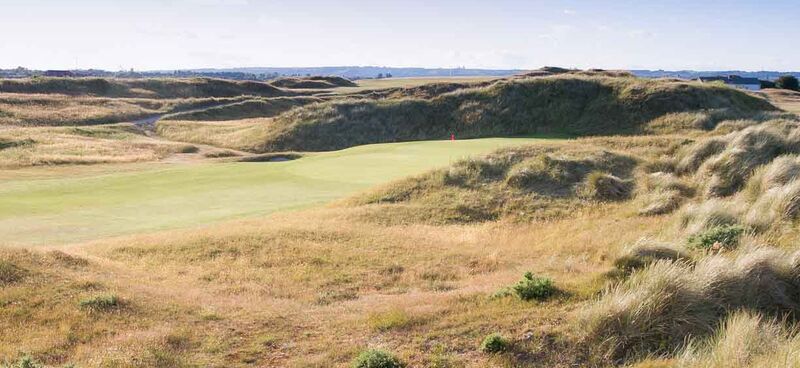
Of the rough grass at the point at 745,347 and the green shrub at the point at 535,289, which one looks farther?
the green shrub at the point at 535,289

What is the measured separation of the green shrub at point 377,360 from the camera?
290 inches

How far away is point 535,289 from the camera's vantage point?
9.51 m

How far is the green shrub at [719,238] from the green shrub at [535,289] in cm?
351

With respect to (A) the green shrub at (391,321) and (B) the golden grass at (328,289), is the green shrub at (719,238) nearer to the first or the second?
(B) the golden grass at (328,289)

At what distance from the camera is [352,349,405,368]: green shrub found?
7355mm

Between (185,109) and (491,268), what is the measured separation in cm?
7375

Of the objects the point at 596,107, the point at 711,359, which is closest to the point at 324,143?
the point at 596,107

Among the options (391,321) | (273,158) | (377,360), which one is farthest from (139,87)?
(377,360)

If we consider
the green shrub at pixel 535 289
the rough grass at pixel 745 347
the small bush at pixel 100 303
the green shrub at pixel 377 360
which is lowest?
the small bush at pixel 100 303

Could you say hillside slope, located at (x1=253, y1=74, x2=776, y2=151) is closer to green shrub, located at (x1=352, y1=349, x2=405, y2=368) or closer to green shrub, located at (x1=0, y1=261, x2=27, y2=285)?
green shrub, located at (x1=0, y1=261, x2=27, y2=285)

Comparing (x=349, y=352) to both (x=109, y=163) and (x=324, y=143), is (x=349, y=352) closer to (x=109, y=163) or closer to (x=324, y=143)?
(x=109, y=163)

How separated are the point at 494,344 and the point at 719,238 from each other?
20.0 feet

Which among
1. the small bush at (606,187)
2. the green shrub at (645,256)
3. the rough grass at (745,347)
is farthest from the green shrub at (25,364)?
the small bush at (606,187)

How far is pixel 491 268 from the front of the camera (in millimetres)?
13344
